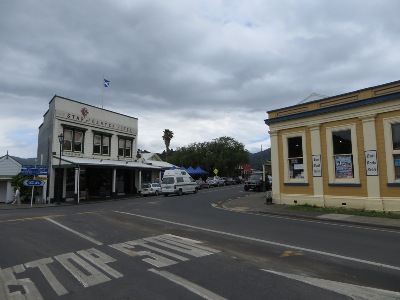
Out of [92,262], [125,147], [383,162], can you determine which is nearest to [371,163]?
[383,162]

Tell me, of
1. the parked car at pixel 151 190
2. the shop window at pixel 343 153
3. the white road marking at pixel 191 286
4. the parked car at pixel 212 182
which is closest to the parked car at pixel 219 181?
the parked car at pixel 212 182

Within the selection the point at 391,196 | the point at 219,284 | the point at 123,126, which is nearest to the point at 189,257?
the point at 219,284

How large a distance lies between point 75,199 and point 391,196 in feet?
72.6

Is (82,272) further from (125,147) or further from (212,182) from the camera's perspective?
(212,182)

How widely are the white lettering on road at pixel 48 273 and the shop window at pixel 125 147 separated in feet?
91.8

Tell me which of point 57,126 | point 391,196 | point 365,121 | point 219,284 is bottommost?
point 219,284

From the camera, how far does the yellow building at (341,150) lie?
591 inches

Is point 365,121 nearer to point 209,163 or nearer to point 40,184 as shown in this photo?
point 40,184

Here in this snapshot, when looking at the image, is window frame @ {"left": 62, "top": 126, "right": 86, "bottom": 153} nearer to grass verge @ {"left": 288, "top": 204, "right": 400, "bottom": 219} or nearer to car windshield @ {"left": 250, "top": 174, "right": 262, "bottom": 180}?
car windshield @ {"left": 250, "top": 174, "right": 262, "bottom": 180}

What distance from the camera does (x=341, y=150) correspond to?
16922 millimetres

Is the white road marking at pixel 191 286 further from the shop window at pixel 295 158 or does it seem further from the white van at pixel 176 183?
the white van at pixel 176 183

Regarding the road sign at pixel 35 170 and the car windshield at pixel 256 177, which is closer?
the road sign at pixel 35 170

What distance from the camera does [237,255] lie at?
7398 millimetres

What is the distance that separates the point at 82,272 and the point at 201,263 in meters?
2.34
